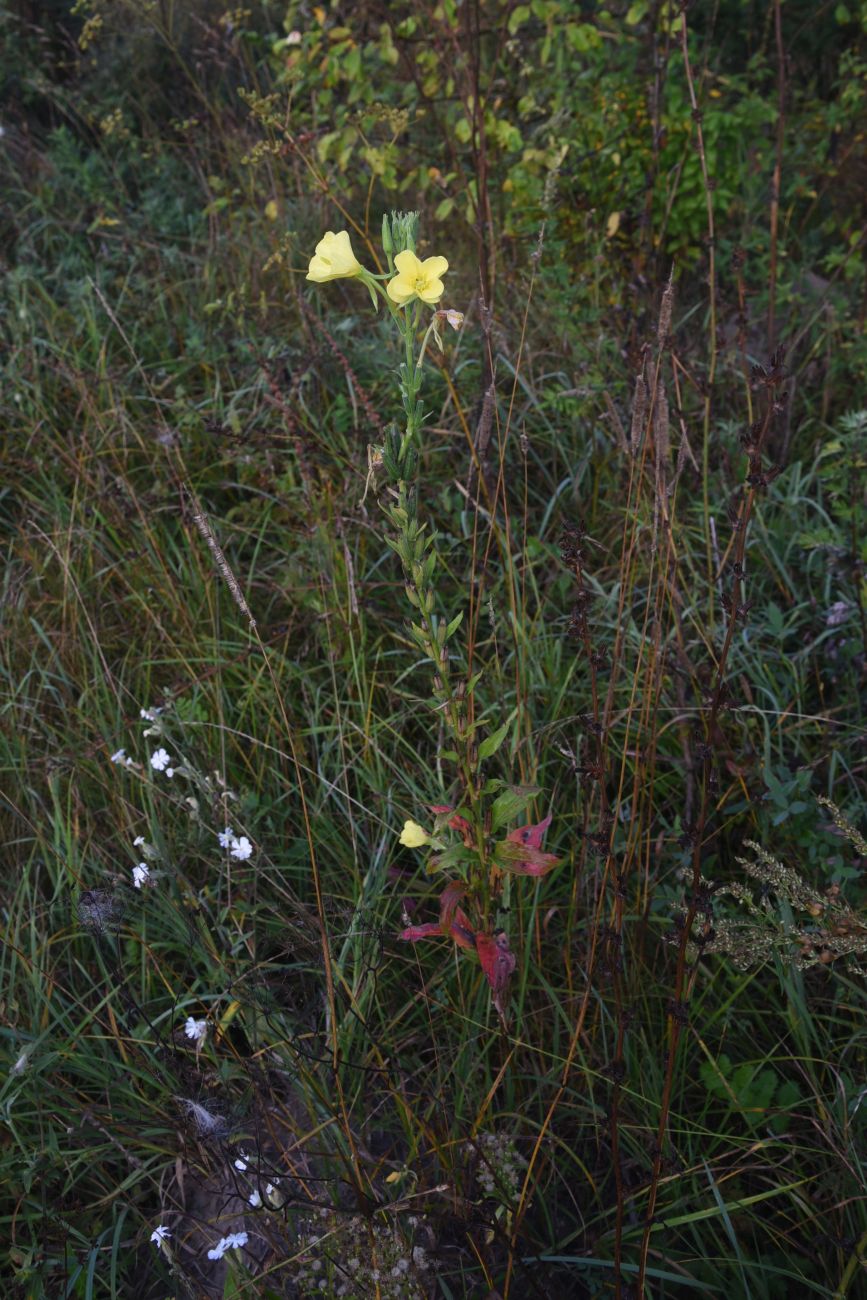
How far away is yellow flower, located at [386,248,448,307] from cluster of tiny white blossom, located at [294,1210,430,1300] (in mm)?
1158

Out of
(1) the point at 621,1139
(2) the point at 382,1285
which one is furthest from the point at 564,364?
(2) the point at 382,1285

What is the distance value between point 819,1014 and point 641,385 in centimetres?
107

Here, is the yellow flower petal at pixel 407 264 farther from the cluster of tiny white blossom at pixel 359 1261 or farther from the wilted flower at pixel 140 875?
the cluster of tiny white blossom at pixel 359 1261

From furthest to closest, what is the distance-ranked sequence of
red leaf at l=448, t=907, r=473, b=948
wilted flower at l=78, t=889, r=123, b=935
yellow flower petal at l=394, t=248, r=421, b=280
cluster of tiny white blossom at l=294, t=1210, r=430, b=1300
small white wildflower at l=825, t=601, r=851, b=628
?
small white wildflower at l=825, t=601, r=851, b=628, wilted flower at l=78, t=889, r=123, b=935, red leaf at l=448, t=907, r=473, b=948, cluster of tiny white blossom at l=294, t=1210, r=430, b=1300, yellow flower petal at l=394, t=248, r=421, b=280

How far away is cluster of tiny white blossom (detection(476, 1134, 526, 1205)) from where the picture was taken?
1283 millimetres

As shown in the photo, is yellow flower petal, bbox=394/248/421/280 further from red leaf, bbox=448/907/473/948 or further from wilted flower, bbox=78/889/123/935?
wilted flower, bbox=78/889/123/935

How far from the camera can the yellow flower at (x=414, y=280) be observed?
43.4 inches

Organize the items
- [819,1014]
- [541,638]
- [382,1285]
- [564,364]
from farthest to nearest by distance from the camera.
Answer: [564,364]
[541,638]
[819,1014]
[382,1285]

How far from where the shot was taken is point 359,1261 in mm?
1247

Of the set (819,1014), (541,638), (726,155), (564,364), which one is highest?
(726,155)

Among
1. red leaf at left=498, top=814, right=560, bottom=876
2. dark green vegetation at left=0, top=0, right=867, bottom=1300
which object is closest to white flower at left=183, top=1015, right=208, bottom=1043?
dark green vegetation at left=0, top=0, right=867, bottom=1300

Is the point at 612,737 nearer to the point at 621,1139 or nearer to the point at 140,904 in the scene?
the point at 621,1139

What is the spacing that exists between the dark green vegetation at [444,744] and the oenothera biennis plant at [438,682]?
0.34 feet

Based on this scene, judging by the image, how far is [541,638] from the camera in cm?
208
